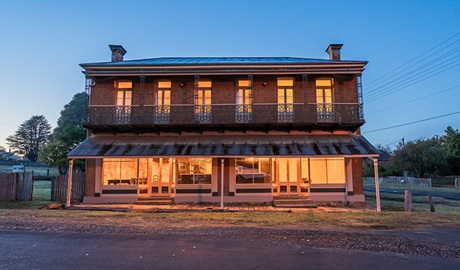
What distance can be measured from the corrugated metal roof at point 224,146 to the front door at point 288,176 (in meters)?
1.70

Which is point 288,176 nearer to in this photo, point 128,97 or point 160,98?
point 160,98

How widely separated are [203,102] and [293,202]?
23.7 feet

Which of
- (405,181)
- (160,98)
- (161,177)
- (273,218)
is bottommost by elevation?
(273,218)

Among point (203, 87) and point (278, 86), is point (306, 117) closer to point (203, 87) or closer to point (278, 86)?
point (278, 86)

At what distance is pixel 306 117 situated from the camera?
669 inches

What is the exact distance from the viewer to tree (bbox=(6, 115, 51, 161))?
8555cm

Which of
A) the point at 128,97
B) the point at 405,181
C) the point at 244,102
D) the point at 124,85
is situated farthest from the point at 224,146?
the point at 405,181

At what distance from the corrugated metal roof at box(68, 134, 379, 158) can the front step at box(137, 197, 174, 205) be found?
2.88 meters

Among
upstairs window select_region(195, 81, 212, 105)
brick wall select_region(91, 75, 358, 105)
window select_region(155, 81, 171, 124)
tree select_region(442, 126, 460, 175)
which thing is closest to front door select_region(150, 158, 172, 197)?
window select_region(155, 81, 171, 124)

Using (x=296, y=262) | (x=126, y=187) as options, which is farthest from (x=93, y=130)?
(x=296, y=262)

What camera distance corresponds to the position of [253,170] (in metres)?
17.2

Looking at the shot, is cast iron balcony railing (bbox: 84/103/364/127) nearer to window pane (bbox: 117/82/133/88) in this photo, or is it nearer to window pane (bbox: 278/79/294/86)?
window pane (bbox: 278/79/294/86)

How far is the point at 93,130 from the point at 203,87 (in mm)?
6503

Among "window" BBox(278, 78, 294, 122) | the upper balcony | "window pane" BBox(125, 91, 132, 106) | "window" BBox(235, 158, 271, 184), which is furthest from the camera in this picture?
"window pane" BBox(125, 91, 132, 106)
